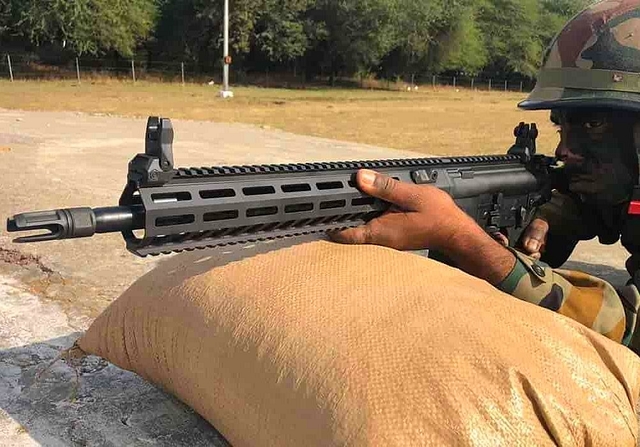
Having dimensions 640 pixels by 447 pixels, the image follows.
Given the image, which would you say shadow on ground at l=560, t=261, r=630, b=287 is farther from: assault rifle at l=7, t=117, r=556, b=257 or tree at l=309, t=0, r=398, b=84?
tree at l=309, t=0, r=398, b=84

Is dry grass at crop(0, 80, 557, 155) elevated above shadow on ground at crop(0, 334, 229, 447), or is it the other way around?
shadow on ground at crop(0, 334, 229, 447)

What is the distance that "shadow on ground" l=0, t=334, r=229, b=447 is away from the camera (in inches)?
93.0

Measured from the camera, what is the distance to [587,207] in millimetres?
3117

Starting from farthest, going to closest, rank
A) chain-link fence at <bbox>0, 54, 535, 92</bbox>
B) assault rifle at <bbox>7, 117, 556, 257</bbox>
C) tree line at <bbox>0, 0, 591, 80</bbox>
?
tree line at <bbox>0, 0, 591, 80</bbox> < chain-link fence at <bbox>0, 54, 535, 92</bbox> < assault rifle at <bbox>7, 117, 556, 257</bbox>

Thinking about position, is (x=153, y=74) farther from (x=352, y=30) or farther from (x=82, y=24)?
(x=352, y=30)

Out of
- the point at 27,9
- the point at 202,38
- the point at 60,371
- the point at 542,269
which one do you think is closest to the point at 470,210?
the point at 542,269

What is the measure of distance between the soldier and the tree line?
126 feet

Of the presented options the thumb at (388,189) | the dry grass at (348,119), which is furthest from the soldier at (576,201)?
the dry grass at (348,119)

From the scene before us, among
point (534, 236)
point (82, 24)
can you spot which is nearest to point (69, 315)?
point (534, 236)

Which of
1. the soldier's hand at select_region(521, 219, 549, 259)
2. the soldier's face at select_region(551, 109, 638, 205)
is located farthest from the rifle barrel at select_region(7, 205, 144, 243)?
the soldier's hand at select_region(521, 219, 549, 259)

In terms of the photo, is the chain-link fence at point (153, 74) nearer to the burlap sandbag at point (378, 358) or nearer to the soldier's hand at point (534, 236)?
the soldier's hand at point (534, 236)

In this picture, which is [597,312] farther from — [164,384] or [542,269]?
[164,384]

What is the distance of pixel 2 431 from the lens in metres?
2.34

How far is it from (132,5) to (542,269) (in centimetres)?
4209
